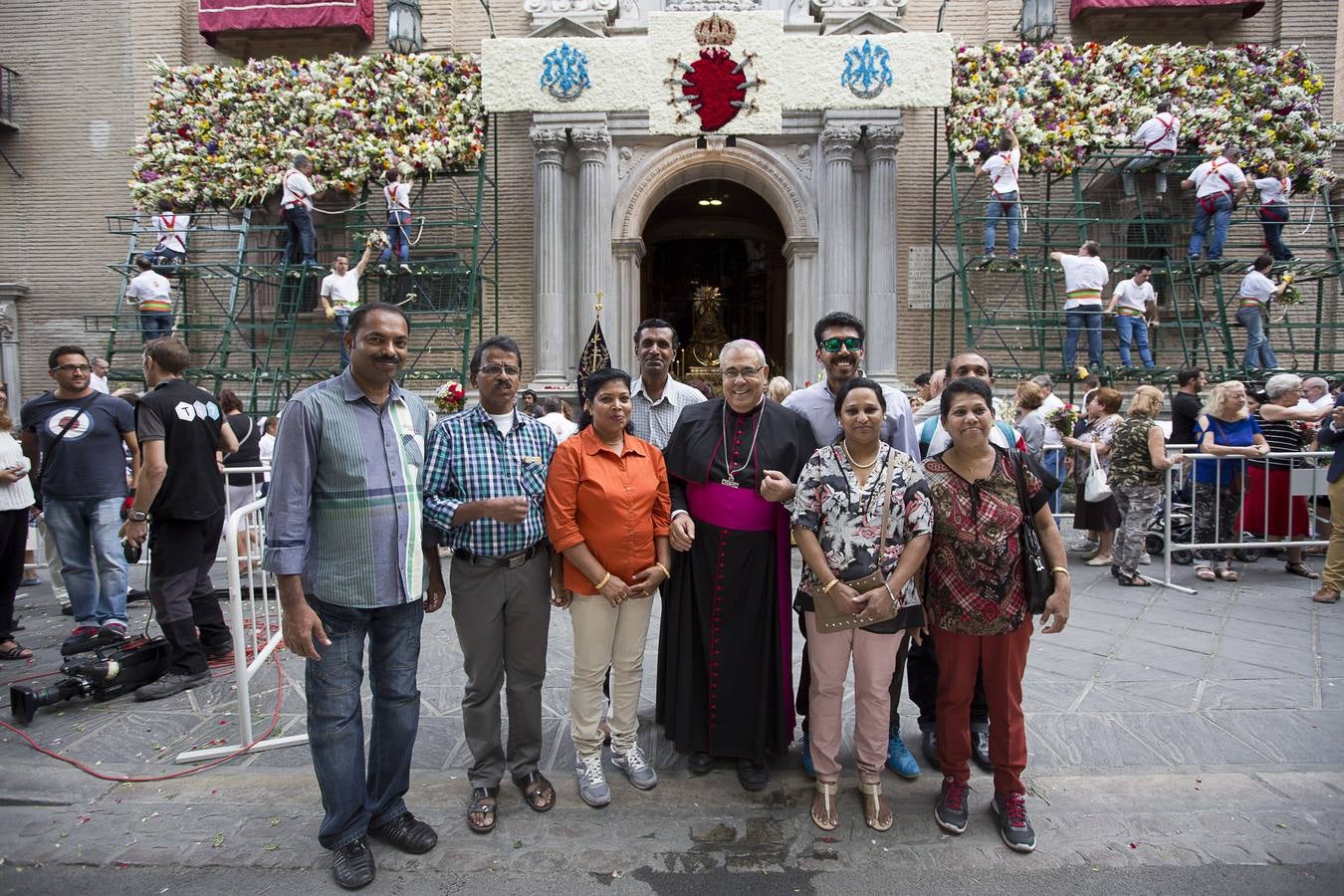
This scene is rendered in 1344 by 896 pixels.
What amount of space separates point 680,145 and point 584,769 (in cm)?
1090

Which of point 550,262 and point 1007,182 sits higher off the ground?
point 1007,182

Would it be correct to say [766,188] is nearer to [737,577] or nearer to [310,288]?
[310,288]

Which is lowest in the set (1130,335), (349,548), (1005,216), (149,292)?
(349,548)

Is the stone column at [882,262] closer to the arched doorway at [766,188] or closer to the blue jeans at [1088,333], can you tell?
the arched doorway at [766,188]

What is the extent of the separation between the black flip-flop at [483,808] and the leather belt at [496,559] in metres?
0.97

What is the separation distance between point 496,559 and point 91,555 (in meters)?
4.12

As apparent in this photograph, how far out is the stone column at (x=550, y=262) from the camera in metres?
12.1

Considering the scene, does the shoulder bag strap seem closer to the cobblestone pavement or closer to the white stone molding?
the cobblestone pavement

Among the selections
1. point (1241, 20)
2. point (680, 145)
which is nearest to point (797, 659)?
point (680, 145)

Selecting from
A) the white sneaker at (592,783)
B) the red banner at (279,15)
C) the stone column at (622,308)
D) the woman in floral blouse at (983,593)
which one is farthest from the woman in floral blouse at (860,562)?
the red banner at (279,15)

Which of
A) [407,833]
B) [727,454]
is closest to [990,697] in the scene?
[727,454]

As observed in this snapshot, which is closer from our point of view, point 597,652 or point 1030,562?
point 1030,562

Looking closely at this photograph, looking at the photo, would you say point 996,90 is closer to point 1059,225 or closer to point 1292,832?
point 1059,225

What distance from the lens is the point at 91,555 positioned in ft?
17.7
